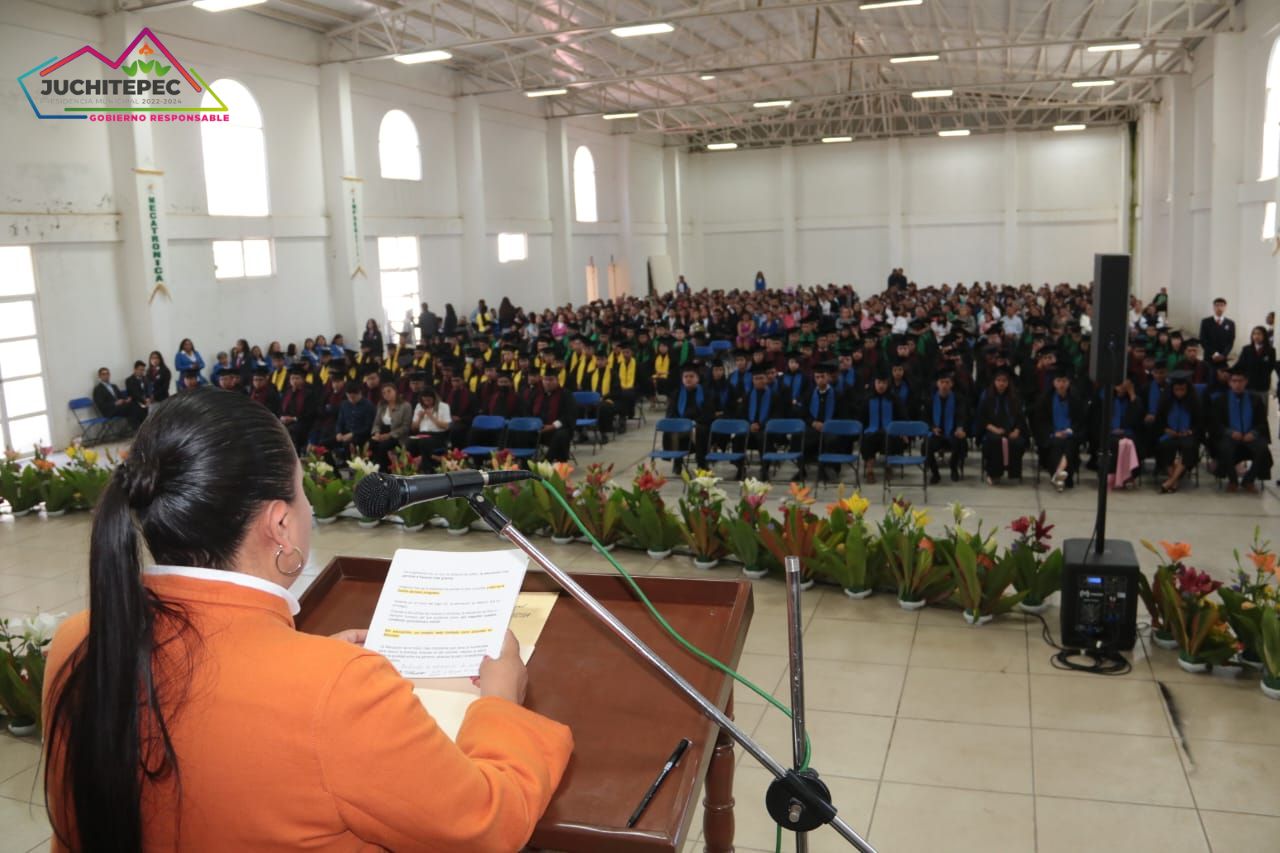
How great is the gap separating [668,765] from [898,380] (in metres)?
9.61

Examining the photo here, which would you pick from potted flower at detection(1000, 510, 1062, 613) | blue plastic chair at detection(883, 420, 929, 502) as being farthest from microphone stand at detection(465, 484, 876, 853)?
blue plastic chair at detection(883, 420, 929, 502)

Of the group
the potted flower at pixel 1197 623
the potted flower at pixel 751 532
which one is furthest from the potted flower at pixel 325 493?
the potted flower at pixel 1197 623

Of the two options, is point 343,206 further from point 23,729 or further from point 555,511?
point 23,729

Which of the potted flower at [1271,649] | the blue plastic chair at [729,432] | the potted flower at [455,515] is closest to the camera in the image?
the potted flower at [1271,649]

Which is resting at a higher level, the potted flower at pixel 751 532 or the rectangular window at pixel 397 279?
the rectangular window at pixel 397 279

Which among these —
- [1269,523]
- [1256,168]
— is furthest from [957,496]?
[1256,168]

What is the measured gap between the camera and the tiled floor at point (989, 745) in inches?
157

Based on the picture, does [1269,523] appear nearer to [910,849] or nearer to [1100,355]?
[1100,355]

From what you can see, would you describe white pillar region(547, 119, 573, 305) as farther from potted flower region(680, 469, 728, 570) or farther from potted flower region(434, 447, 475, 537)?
potted flower region(680, 469, 728, 570)

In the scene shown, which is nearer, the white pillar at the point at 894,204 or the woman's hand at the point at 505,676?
the woman's hand at the point at 505,676

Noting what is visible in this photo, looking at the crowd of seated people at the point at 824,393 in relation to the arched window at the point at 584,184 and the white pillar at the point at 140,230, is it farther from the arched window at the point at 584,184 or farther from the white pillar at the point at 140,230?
the arched window at the point at 584,184

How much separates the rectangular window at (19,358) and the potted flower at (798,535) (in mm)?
11229

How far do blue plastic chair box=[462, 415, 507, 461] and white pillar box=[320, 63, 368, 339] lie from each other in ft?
28.1

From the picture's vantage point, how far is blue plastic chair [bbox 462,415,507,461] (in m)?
10.9
